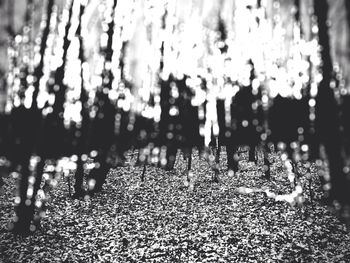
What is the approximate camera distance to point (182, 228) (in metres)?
12.2

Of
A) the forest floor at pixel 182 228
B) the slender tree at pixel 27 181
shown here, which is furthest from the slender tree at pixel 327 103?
the slender tree at pixel 27 181

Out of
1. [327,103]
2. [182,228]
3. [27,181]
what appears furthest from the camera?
[182,228]

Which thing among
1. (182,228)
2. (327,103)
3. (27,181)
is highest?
(327,103)

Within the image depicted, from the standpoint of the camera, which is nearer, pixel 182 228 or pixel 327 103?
pixel 327 103

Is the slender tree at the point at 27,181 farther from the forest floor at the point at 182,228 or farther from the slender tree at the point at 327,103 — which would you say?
the slender tree at the point at 327,103

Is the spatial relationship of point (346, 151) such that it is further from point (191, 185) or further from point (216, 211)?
point (191, 185)

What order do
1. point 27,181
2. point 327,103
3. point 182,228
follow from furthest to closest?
point 182,228
point 27,181
point 327,103

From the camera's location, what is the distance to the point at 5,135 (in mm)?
30609

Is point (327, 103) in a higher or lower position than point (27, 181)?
higher

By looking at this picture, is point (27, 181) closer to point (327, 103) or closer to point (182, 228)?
point (182, 228)

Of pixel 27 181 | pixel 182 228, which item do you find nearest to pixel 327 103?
pixel 182 228

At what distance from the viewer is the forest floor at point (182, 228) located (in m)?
9.59

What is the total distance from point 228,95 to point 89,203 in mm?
17255

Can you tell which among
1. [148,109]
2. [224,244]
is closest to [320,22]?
[224,244]
